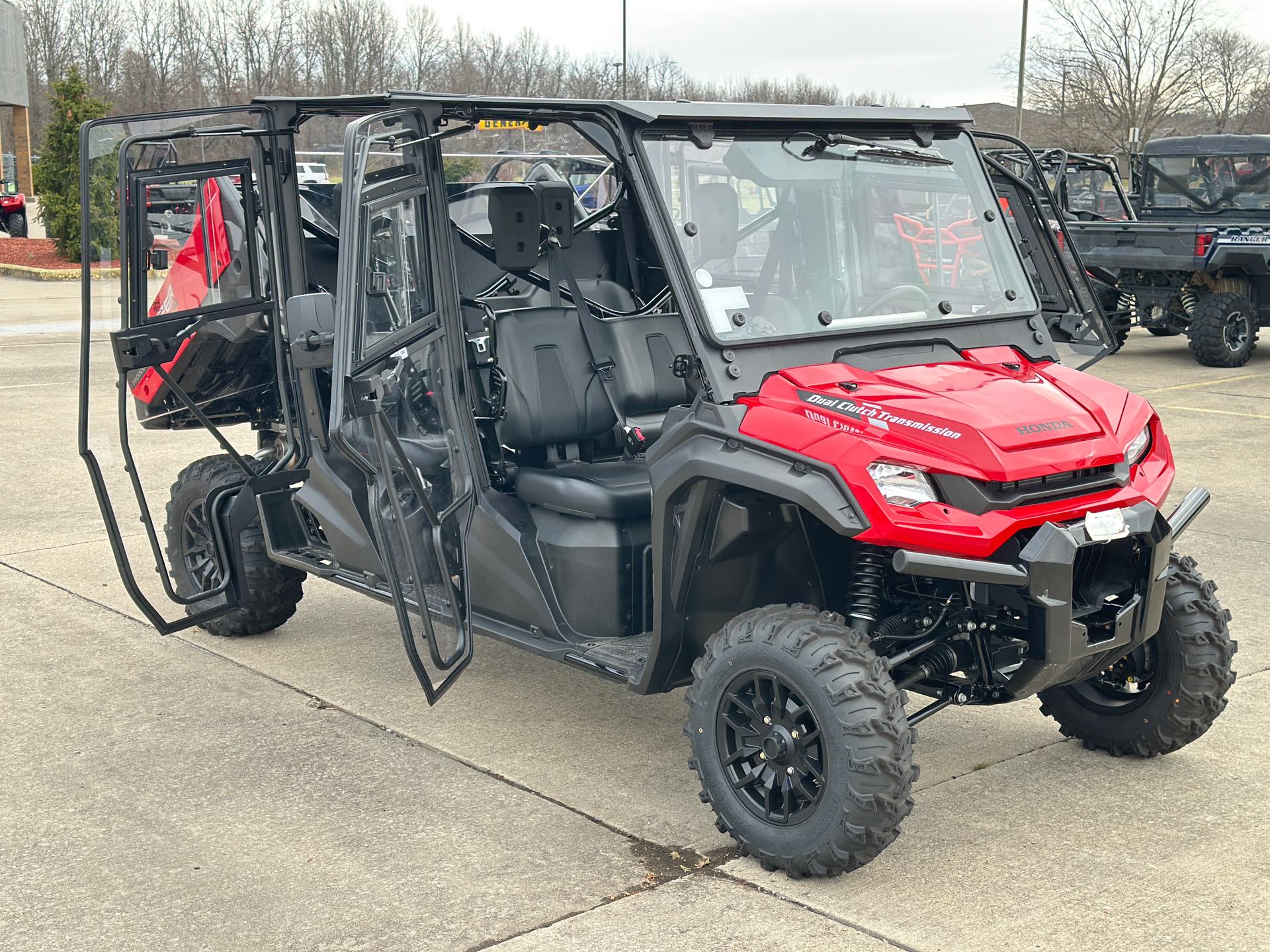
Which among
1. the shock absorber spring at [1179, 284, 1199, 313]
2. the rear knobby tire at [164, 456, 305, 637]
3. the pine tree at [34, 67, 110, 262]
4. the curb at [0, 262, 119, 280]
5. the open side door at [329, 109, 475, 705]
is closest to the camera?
the open side door at [329, 109, 475, 705]

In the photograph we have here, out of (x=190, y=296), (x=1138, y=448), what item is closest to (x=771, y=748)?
(x=1138, y=448)

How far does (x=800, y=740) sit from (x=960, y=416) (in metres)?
0.90

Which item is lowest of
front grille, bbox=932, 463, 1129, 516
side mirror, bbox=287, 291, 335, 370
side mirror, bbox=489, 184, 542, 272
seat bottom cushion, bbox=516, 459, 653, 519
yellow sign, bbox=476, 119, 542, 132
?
seat bottom cushion, bbox=516, 459, 653, 519

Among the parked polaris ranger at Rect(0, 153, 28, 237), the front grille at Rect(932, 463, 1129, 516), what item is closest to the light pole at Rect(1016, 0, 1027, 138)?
the parked polaris ranger at Rect(0, 153, 28, 237)

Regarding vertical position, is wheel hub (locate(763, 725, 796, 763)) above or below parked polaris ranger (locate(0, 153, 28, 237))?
below

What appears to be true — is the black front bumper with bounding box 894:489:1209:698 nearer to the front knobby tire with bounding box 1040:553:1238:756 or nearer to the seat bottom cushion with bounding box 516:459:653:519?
the front knobby tire with bounding box 1040:553:1238:756

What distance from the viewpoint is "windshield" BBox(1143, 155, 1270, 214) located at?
14750 millimetres

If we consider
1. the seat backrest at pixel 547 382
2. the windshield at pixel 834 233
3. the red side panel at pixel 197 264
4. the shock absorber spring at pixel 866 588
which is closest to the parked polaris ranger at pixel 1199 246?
the windshield at pixel 834 233

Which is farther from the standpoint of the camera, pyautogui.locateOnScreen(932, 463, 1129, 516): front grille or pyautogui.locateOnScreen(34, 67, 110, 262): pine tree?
pyautogui.locateOnScreen(34, 67, 110, 262): pine tree

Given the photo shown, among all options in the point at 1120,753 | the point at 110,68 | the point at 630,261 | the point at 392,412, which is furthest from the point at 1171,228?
the point at 110,68

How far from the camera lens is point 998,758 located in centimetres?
447

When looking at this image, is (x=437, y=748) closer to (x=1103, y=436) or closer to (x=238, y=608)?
(x=238, y=608)

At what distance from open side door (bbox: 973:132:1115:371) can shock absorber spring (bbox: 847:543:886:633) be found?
3.99 ft

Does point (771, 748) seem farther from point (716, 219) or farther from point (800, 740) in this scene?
point (716, 219)
